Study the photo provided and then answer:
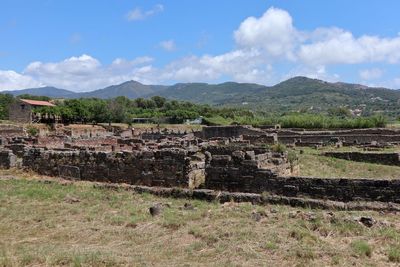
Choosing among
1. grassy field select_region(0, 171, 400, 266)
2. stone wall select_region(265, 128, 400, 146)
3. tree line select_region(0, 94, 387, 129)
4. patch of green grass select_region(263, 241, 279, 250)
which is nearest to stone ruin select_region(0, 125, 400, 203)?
grassy field select_region(0, 171, 400, 266)

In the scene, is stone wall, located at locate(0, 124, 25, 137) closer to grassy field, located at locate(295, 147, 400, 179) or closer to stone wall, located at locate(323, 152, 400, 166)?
grassy field, located at locate(295, 147, 400, 179)

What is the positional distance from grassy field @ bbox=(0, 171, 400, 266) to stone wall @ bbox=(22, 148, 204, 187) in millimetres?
3142

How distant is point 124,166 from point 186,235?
8343mm

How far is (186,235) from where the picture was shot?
400 inches

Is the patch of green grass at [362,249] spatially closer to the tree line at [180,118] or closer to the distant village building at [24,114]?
the tree line at [180,118]

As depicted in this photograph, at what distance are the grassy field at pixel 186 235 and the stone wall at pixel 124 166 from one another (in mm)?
3142

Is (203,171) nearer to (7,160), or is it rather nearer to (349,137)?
(7,160)

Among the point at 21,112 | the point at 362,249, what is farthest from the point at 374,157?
the point at 21,112

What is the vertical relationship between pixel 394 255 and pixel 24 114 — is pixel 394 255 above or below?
below

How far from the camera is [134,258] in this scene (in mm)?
8641

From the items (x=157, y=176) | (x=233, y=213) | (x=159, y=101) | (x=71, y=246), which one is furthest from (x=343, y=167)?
(x=159, y=101)

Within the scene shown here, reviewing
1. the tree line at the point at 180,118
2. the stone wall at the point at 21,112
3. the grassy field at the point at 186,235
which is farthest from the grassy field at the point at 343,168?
the stone wall at the point at 21,112

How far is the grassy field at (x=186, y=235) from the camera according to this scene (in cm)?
839

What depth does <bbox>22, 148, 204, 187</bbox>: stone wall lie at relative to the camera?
16859 millimetres
